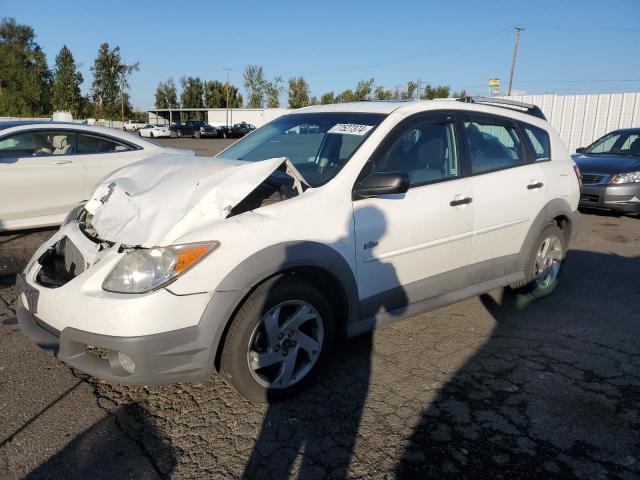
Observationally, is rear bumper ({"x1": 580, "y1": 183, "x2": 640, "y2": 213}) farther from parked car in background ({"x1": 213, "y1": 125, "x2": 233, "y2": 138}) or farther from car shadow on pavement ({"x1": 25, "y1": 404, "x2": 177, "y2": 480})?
parked car in background ({"x1": 213, "y1": 125, "x2": 233, "y2": 138})

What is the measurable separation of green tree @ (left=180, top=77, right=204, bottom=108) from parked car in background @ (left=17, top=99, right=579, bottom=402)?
3148 inches

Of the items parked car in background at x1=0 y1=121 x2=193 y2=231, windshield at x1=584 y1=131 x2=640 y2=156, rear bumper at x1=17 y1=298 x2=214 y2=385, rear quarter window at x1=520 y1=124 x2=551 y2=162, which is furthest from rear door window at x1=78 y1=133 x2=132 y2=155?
windshield at x1=584 y1=131 x2=640 y2=156

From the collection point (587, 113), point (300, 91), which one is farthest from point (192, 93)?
point (587, 113)

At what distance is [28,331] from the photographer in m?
2.92

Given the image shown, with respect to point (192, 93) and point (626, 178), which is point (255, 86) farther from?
point (626, 178)

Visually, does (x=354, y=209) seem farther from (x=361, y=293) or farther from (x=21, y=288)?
(x=21, y=288)

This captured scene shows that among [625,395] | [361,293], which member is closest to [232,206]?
[361,293]

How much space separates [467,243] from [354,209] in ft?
3.75

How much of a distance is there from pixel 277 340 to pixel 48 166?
5182mm

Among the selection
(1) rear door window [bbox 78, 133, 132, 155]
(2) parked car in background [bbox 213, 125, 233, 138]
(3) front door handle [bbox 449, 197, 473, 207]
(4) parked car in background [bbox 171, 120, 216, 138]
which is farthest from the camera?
(2) parked car in background [bbox 213, 125, 233, 138]

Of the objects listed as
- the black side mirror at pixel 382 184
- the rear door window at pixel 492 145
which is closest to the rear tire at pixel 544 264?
the rear door window at pixel 492 145

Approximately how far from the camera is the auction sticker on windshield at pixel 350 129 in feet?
11.5

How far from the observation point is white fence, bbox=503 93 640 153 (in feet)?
55.6

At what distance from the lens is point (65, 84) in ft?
156
